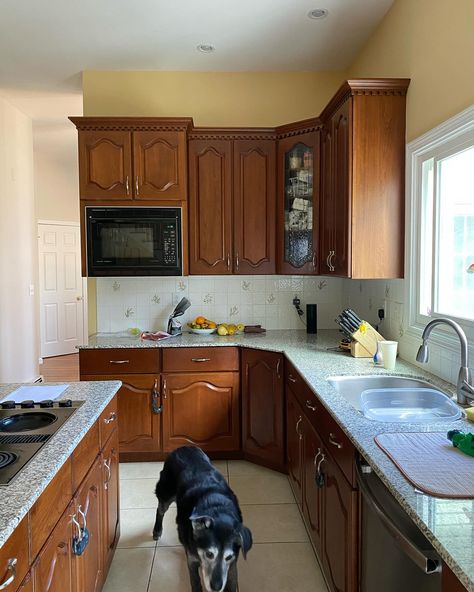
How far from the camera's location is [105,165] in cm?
325

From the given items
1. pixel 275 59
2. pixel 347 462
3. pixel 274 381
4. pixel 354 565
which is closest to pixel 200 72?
pixel 275 59

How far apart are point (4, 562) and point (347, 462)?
1056mm

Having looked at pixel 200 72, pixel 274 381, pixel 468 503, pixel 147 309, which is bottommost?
pixel 274 381

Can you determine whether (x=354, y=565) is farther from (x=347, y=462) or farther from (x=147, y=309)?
(x=147, y=309)

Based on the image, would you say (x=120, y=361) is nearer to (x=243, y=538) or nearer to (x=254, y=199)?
(x=254, y=199)

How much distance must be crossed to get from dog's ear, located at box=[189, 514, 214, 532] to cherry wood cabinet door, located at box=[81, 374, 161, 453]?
5.30 ft

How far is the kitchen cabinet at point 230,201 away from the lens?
3.40m

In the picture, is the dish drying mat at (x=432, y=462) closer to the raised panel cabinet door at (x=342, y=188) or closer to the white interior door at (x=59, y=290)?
the raised panel cabinet door at (x=342, y=188)

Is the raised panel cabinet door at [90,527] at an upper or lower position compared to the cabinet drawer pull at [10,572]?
lower

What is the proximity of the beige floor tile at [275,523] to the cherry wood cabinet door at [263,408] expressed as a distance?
423mm

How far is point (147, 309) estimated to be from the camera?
372cm

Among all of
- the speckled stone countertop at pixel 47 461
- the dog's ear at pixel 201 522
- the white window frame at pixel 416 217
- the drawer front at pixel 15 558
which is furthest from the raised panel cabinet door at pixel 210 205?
the drawer front at pixel 15 558

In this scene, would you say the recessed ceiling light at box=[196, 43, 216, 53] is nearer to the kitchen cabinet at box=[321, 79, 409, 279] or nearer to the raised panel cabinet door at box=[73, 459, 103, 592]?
the kitchen cabinet at box=[321, 79, 409, 279]

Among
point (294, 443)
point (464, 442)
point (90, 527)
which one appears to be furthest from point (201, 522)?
point (294, 443)
